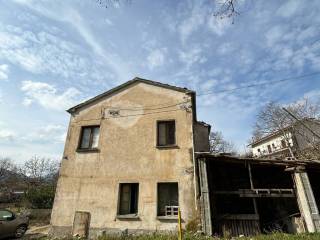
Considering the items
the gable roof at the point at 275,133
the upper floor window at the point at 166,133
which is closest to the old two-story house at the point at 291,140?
the gable roof at the point at 275,133

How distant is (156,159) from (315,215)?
6.98 meters

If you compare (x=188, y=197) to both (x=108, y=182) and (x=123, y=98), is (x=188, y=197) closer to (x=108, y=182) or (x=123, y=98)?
(x=108, y=182)

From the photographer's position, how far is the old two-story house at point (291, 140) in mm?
25609

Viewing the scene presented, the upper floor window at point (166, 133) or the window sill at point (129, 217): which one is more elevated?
the upper floor window at point (166, 133)

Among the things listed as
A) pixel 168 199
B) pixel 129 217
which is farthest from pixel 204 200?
pixel 129 217

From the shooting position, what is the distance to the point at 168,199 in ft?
33.2

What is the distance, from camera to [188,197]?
31.6 feet

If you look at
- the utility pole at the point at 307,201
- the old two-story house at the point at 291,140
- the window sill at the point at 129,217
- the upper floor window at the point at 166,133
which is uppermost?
the old two-story house at the point at 291,140

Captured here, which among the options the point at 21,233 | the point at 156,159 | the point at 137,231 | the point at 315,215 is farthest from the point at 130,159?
the point at 315,215

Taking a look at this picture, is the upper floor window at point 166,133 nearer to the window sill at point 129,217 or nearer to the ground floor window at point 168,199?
the ground floor window at point 168,199

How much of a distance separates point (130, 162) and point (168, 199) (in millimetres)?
2672

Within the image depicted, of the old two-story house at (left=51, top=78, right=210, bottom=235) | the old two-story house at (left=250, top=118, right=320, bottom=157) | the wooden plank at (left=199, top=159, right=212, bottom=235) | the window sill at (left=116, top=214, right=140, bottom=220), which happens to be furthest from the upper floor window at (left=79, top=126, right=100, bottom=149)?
the old two-story house at (left=250, top=118, right=320, bottom=157)

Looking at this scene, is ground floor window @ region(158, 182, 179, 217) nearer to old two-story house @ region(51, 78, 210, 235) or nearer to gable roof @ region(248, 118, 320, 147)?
old two-story house @ region(51, 78, 210, 235)

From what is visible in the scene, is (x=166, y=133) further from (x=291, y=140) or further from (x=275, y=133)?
(x=291, y=140)
